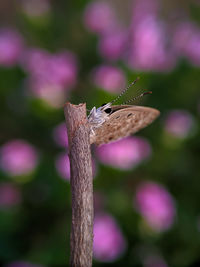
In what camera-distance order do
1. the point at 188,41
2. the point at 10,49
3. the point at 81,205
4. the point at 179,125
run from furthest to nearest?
the point at 188,41 → the point at 10,49 → the point at 179,125 → the point at 81,205

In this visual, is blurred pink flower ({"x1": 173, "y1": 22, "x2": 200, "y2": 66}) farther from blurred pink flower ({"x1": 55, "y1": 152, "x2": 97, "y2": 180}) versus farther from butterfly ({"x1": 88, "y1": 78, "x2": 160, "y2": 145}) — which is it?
butterfly ({"x1": 88, "y1": 78, "x2": 160, "y2": 145})

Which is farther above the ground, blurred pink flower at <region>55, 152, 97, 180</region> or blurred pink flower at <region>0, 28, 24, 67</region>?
blurred pink flower at <region>0, 28, 24, 67</region>

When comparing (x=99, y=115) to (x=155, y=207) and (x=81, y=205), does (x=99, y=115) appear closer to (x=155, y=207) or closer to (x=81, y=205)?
(x=81, y=205)

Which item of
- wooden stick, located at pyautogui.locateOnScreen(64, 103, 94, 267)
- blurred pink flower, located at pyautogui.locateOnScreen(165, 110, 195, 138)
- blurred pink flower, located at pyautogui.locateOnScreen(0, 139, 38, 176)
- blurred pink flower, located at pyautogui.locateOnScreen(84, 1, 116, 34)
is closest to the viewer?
wooden stick, located at pyautogui.locateOnScreen(64, 103, 94, 267)

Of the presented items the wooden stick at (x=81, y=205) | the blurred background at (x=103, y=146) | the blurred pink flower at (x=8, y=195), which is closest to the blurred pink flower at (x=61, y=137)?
the blurred background at (x=103, y=146)

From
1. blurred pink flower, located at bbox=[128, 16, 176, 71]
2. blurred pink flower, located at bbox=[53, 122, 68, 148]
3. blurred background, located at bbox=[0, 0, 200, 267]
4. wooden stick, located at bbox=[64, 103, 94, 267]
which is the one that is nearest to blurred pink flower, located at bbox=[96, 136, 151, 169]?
blurred background, located at bbox=[0, 0, 200, 267]

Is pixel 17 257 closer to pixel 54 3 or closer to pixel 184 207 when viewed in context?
pixel 184 207

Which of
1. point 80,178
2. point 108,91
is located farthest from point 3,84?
point 80,178

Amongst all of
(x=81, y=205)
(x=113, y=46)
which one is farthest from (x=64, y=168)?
(x=81, y=205)
